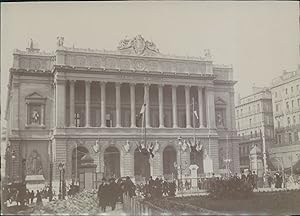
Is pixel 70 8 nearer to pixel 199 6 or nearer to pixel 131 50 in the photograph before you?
pixel 131 50

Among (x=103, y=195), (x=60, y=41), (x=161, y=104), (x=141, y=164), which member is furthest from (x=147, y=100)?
(x=103, y=195)

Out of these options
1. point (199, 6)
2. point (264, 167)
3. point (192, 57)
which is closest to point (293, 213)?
point (264, 167)

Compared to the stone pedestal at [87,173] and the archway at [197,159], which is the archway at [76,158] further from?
the archway at [197,159]

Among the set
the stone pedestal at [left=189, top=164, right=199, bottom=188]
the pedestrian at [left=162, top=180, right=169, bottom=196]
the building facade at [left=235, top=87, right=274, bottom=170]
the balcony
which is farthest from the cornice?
the pedestrian at [left=162, top=180, right=169, bottom=196]

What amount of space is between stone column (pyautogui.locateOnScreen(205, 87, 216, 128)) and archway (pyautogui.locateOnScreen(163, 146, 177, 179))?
0.84m

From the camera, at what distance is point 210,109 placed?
9.41 m

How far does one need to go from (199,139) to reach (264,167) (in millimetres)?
1414

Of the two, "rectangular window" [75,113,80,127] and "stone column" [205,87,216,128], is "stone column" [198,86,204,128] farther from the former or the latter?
"rectangular window" [75,113,80,127]

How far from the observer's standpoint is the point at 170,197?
8367 millimetres

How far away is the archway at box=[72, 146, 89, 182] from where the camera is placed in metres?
8.48

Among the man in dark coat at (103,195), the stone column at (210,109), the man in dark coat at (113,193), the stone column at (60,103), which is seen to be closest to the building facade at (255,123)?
the stone column at (210,109)

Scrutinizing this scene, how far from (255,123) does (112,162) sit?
2.68 metres

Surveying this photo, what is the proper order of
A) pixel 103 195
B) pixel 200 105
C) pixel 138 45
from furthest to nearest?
1. pixel 200 105
2. pixel 138 45
3. pixel 103 195

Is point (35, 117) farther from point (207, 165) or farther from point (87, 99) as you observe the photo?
point (207, 165)
